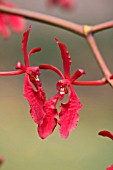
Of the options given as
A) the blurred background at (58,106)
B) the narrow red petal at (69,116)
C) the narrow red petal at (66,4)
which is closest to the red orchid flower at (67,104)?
the narrow red petal at (69,116)

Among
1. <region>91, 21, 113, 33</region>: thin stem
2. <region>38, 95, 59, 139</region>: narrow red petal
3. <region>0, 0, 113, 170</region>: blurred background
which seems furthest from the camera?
<region>0, 0, 113, 170</region>: blurred background

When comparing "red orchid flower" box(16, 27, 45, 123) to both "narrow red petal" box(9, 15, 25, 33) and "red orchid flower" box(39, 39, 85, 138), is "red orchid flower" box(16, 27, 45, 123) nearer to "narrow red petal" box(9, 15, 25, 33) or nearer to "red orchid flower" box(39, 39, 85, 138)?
"red orchid flower" box(39, 39, 85, 138)

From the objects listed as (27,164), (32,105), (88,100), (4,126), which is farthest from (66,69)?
(88,100)

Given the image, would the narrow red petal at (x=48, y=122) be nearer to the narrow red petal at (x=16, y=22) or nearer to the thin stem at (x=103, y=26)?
the thin stem at (x=103, y=26)

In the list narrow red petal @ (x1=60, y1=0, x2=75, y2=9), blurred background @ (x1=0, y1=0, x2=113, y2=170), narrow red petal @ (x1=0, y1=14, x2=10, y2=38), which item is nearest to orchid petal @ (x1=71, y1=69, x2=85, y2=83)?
narrow red petal @ (x1=0, y1=14, x2=10, y2=38)

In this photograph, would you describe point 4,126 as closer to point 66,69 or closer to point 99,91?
point 99,91

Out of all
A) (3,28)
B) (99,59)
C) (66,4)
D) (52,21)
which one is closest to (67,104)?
(99,59)
